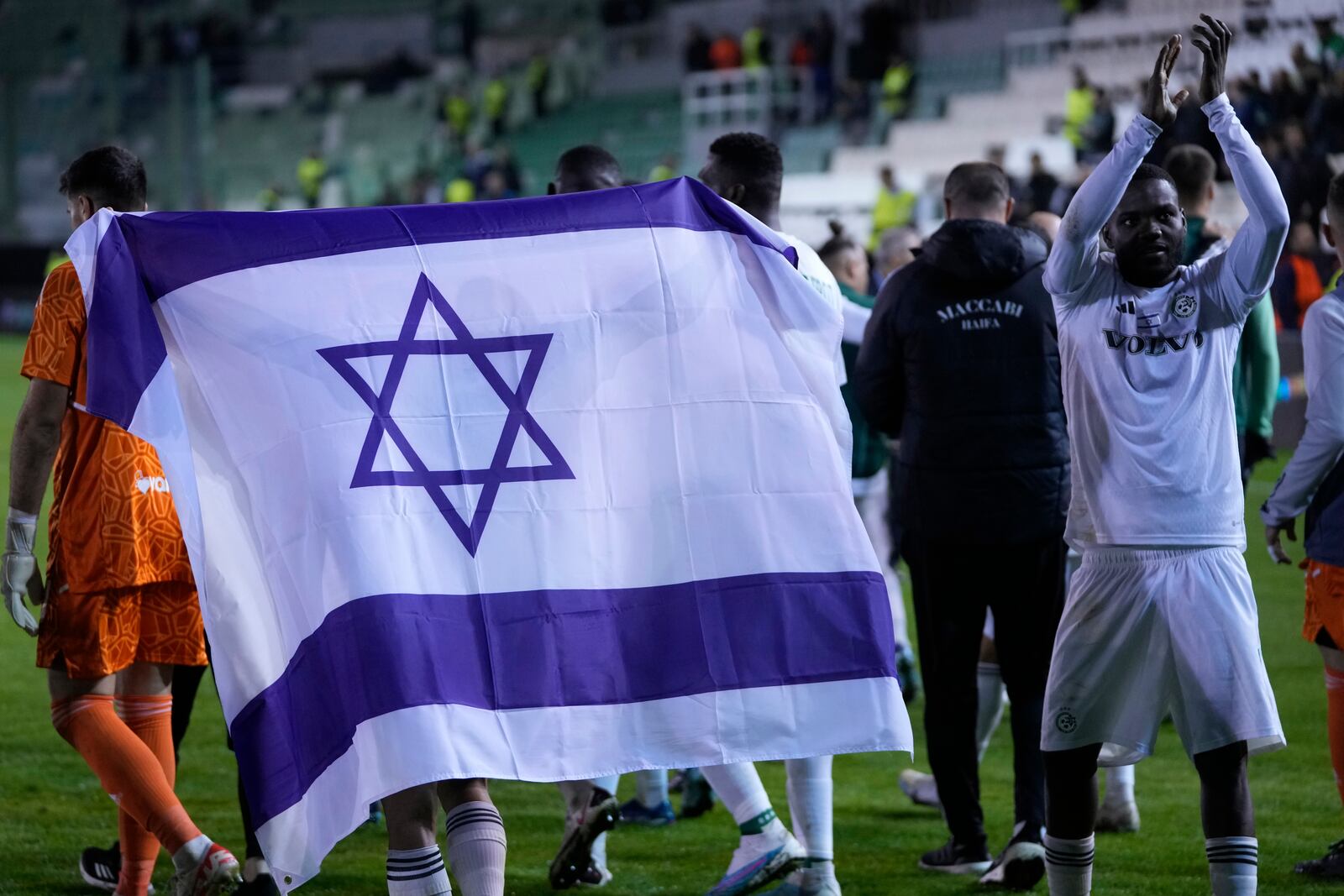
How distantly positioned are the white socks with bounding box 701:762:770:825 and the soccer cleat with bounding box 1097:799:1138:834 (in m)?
1.48

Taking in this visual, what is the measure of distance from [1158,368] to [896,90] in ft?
80.1

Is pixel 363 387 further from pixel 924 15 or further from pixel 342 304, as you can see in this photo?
pixel 924 15

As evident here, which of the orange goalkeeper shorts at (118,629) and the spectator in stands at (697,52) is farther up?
the spectator in stands at (697,52)

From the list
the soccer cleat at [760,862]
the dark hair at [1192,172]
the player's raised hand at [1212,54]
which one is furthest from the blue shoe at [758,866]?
the dark hair at [1192,172]

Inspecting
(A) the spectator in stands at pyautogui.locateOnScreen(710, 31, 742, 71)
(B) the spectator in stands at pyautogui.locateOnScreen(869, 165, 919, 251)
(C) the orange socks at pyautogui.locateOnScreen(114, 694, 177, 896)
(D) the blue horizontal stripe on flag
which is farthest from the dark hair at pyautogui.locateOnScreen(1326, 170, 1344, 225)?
(A) the spectator in stands at pyautogui.locateOnScreen(710, 31, 742, 71)

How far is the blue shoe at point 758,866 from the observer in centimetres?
489

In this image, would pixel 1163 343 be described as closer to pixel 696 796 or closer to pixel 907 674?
pixel 696 796

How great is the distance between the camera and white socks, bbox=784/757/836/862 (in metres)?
4.98

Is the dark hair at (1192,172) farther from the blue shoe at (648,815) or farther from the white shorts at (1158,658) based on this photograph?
the blue shoe at (648,815)

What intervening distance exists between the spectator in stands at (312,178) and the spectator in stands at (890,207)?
13676 millimetres

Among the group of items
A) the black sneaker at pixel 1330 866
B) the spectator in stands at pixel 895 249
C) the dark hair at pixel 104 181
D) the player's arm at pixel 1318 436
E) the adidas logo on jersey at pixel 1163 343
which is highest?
the spectator in stands at pixel 895 249

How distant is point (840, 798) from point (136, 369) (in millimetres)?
3390

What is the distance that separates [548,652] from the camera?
400cm

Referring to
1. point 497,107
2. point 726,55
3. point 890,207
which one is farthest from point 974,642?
point 497,107
